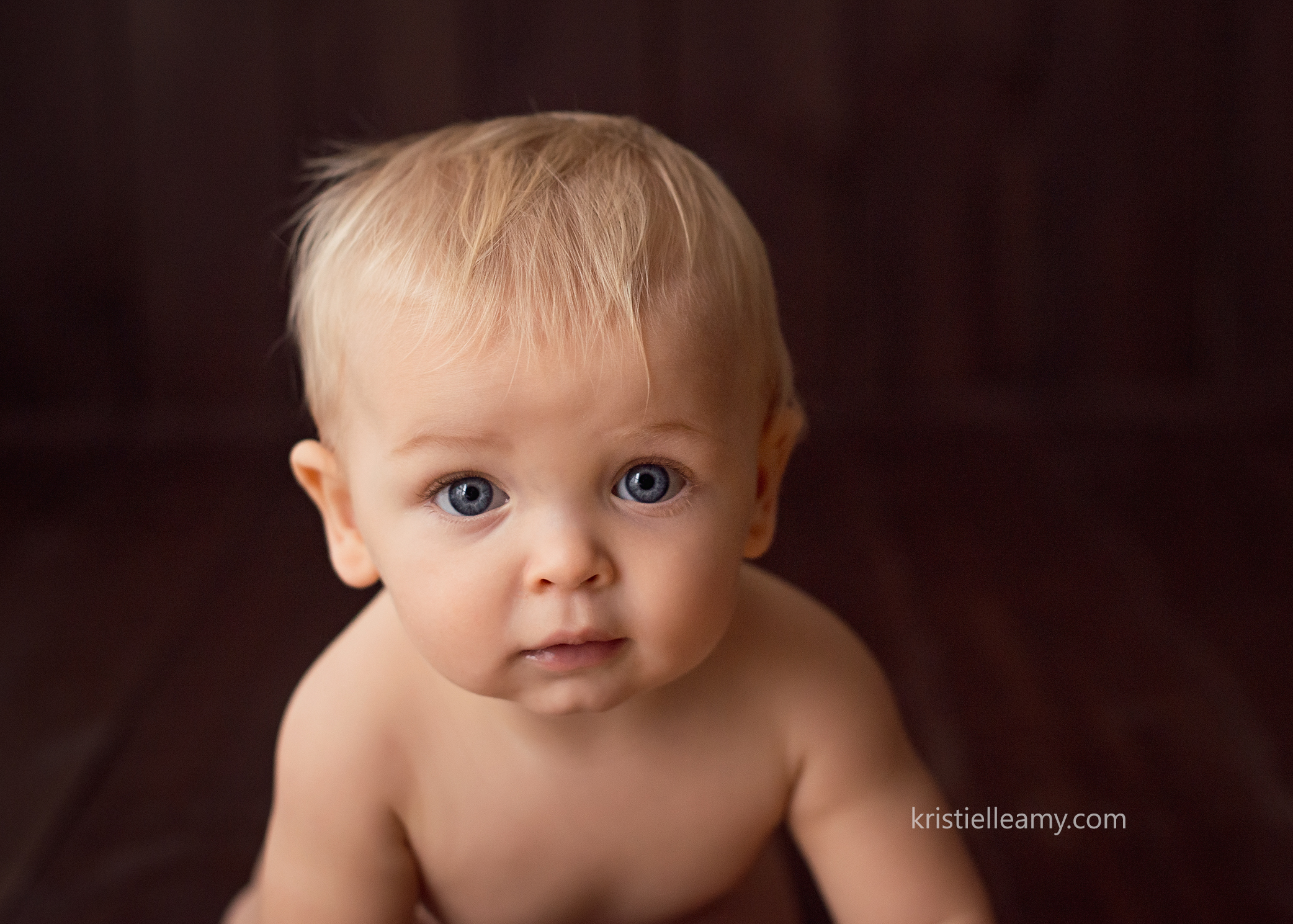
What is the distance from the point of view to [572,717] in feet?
2.41

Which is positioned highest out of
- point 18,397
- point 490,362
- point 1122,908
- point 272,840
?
point 490,362

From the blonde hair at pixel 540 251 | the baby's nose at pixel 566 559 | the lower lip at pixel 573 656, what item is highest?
the blonde hair at pixel 540 251

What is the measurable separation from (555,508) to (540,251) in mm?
111

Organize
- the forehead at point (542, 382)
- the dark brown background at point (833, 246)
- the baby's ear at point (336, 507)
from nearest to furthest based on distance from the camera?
the forehead at point (542, 382) → the baby's ear at point (336, 507) → the dark brown background at point (833, 246)

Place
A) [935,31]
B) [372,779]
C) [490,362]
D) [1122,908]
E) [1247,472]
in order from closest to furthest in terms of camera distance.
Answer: [490,362] → [372,779] → [1122,908] → [1247,472] → [935,31]

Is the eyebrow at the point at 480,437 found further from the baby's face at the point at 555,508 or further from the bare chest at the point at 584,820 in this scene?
the bare chest at the point at 584,820

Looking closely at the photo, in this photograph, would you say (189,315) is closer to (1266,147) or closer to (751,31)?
(751,31)

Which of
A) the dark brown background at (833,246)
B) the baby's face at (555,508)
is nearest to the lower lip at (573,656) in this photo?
the baby's face at (555,508)

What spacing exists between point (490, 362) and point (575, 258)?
0.06 metres

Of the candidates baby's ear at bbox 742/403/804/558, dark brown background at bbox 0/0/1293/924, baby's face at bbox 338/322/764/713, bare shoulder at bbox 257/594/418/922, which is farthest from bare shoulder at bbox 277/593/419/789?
dark brown background at bbox 0/0/1293/924

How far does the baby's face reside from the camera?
59cm

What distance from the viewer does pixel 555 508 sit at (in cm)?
60

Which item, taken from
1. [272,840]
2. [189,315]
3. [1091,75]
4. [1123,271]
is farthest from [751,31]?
[272,840]

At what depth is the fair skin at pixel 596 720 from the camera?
2.02 feet
